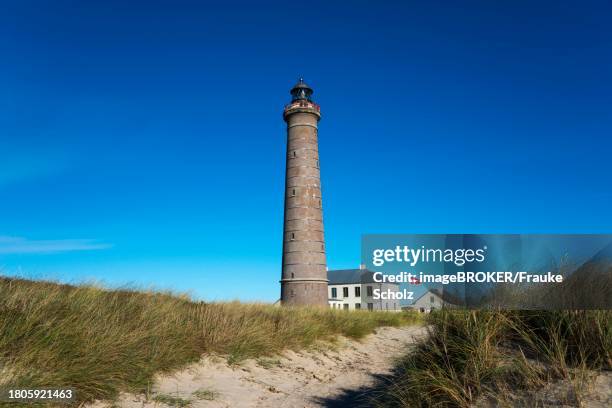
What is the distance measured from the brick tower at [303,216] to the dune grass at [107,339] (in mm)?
16479

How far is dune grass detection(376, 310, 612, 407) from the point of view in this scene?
4902 millimetres

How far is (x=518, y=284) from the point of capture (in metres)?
6.37

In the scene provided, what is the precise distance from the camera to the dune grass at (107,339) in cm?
Result: 571

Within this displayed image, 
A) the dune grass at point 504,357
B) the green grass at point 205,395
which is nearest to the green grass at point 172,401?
the green grass at point 205,395

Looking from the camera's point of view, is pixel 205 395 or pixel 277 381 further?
pixel 277 381

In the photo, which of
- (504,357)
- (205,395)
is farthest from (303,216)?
(504,357)

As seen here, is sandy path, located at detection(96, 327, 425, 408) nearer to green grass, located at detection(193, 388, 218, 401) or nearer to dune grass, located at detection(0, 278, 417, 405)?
green grass, located at detection(193, 388, 218, 401)

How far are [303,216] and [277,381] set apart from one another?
20124 millimetres

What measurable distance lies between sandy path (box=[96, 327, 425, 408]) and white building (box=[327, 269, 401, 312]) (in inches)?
1714

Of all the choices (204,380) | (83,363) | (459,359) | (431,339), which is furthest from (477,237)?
(83,363)

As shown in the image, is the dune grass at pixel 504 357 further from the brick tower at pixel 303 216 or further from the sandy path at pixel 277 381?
the brick tower at pixel 303 216

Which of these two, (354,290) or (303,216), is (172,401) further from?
(354,290)

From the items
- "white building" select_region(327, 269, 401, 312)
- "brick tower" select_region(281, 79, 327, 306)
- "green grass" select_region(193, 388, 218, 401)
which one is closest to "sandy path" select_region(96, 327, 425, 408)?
"green grass" select_region(193, 388, 218, 401)

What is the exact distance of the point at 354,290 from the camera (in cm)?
5628
